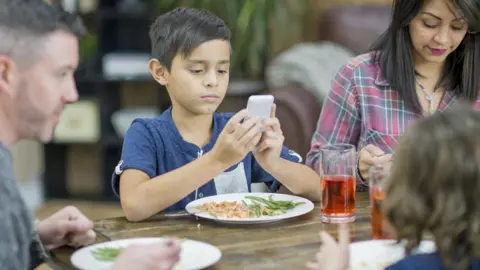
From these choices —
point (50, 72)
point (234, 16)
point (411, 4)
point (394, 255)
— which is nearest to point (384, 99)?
point (411, 4)

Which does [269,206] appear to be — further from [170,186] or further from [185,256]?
[185,256]

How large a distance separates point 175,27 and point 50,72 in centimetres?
65

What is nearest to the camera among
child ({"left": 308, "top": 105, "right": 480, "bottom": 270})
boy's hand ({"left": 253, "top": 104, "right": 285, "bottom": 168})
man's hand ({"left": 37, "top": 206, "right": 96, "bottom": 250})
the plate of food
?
child ({"left": 308, "top": 105, "right": 480, "bottom": 270})

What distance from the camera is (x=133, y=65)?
186 inches

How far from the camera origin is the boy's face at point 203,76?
189 cm

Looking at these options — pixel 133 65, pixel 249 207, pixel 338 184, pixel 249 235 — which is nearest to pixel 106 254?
pixel 249 235

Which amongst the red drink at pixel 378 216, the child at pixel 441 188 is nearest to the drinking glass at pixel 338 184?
the red drink at pixel 378 216

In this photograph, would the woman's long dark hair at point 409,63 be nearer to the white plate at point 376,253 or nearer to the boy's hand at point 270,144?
the boy's hand at point 270,144

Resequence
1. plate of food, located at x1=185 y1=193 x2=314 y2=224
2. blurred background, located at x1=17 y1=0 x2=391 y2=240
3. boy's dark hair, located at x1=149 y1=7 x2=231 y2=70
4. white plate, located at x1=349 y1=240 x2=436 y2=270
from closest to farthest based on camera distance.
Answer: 1. white plate, located at x1=349 y1=240 x2=436 y2=270
2. plate of food, located at x1=185 y1=193 x2=314 y2=224
3. boy's dark hair, located at x1=149 y1=7 x2=231 y2=70
4. blurred background, located at x1=17 y1=0 x2=391 y2=240

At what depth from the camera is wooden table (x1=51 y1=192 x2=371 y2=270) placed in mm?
1424

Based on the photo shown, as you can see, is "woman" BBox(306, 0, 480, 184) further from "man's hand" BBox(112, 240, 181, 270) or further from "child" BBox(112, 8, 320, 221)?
"man's hand" BBox(112, 240, 181, 270)

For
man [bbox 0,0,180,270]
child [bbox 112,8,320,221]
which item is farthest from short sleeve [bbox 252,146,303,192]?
man [bbox 0,0,180,270]

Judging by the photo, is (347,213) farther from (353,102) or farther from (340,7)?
(340,7)

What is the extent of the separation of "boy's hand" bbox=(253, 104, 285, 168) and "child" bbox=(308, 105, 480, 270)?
595 millimetres
